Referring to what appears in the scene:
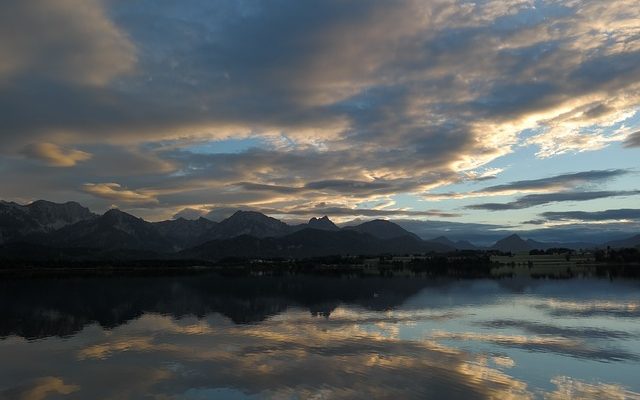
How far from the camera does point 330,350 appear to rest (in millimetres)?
42906

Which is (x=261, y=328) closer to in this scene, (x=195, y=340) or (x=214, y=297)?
(x=195, y=340)

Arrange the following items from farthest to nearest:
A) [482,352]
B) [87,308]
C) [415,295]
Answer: [415,295] < [87,308] < [482,352]

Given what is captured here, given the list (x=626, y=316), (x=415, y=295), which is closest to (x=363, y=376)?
(x=626, y=316)

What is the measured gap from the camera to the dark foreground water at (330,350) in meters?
31.3

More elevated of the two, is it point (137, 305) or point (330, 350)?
point (330, 350)

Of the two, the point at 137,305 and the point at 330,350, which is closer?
the point at 330,350

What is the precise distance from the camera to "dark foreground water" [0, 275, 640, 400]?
31.3 m

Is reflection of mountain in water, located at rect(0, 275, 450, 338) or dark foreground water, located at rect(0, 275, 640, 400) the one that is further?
reflection of mountain in water, located at rect(0, 275, 450, 338)

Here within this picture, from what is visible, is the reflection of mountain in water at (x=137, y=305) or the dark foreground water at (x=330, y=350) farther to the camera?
the reflection of mountain in water at (x=137, y=305)

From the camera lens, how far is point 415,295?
93750 millimetres

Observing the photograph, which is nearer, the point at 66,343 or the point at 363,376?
the point at 363,376

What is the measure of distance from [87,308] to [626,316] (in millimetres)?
76650

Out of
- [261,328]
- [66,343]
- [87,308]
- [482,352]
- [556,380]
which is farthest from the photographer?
[87,308]

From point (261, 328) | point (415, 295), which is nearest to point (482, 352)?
point (261, 328)
